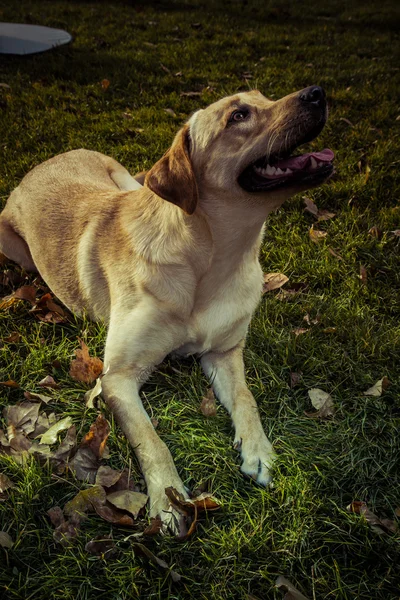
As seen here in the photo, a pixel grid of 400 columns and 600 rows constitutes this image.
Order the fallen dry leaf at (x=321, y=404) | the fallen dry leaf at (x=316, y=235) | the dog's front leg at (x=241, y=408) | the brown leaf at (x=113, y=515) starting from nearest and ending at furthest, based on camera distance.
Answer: the brown leaf at (x=113, y=515), the dog's front leg at (x=241, y=408), the fallen dry leaf at (x=321, y=404), the fallen dry leaf at (x=316, y=235)

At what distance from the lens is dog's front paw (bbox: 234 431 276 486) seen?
2449 mm

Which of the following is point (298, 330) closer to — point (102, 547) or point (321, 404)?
point (321, 404)

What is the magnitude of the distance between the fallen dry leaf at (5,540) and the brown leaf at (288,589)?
41.9 inches

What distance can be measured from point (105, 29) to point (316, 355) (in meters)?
7.39

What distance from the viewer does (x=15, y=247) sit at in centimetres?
387

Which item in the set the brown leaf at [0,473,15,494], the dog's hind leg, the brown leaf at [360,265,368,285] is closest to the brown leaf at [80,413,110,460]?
the brown leaf at [0,473,15,494]

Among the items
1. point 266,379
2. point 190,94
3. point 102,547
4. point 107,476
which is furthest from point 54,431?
point 190,94

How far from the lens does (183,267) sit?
108 inches

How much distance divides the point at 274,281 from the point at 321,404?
1147mm

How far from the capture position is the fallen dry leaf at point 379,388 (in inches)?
113

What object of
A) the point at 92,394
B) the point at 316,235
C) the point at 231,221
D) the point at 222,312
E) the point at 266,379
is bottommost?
the point at 266,379

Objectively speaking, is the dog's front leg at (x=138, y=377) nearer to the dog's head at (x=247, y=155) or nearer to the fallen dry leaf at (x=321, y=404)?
the dog's head at (x=247, y=155)

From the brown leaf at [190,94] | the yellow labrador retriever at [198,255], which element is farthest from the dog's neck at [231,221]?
the brown leaf at [190,94]

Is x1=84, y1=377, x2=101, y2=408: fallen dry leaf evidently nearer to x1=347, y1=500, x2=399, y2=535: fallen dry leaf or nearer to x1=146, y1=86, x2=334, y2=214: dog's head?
x1=146, y1=86, x2=334, y2=214: dog's head
